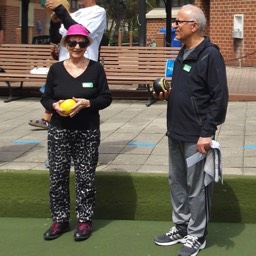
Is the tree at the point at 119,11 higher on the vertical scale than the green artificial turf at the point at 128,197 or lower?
higher

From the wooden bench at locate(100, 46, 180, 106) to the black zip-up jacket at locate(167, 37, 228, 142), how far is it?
640cm

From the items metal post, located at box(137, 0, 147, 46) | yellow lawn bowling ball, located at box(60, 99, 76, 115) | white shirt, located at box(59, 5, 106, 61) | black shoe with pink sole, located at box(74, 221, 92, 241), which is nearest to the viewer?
yellow lawn bowling ball, located at box(60, 99, 76, 115)

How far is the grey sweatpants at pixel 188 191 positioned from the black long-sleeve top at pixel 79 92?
0.67 m

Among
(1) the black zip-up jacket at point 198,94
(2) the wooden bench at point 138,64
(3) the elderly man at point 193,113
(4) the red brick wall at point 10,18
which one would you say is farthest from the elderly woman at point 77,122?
(4) the red brick wall at point 10,18

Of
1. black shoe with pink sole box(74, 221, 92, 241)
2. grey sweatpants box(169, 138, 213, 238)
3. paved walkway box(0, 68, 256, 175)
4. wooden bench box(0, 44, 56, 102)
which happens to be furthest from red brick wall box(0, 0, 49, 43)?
grey sweatpants box(169, 138, 213, 238)

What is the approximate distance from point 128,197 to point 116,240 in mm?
600

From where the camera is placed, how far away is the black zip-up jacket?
3852 millimetres

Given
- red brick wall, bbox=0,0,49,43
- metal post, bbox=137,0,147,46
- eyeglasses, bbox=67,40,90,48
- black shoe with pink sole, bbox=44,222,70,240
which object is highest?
red brick wall, bbox=0,0,49,43

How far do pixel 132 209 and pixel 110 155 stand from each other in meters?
1.37

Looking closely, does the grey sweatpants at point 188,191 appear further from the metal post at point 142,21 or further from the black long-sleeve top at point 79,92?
the metal post at point 142,21

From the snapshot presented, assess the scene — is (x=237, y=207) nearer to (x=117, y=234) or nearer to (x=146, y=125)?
(x=117, y=234)

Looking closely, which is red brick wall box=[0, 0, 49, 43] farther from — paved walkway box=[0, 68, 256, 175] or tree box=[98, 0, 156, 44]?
paved walkway box=[0, 68, 256, 175]

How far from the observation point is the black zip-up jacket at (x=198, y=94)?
3.85 meters

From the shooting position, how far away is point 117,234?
475 cm
